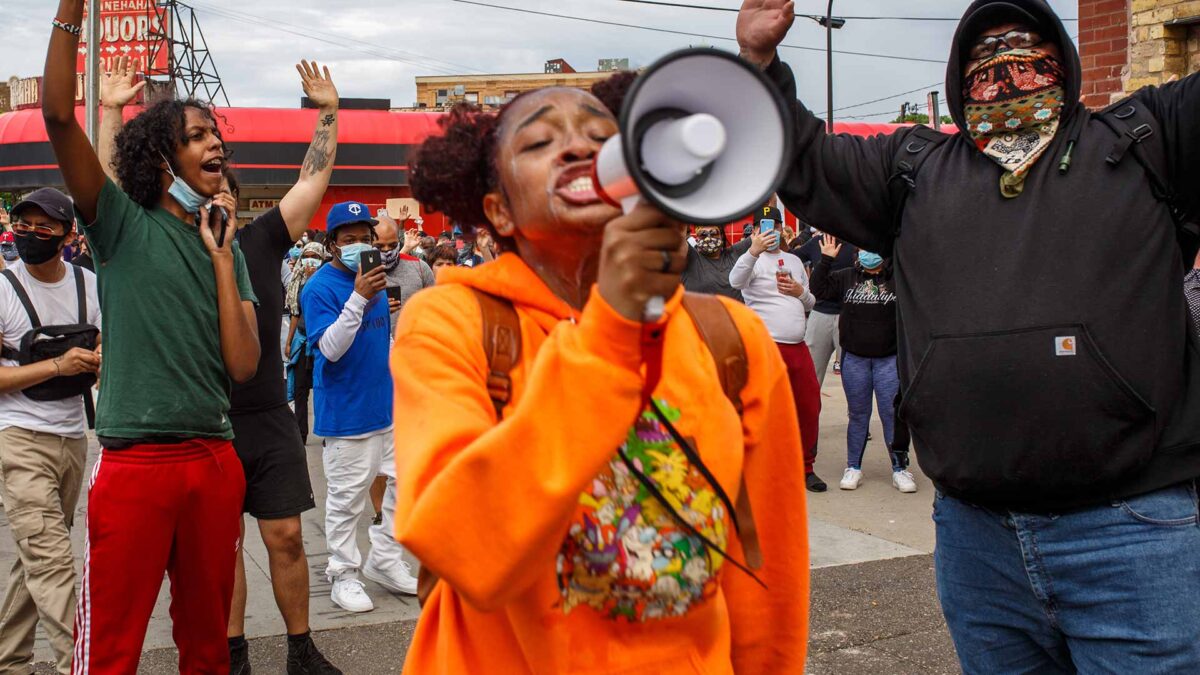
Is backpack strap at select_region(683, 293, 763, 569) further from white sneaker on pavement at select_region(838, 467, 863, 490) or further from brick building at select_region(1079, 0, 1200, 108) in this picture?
white sneaker on pavement at select_region(838, 467, 863, 490)

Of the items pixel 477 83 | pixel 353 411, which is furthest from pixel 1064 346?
pixel 477 83

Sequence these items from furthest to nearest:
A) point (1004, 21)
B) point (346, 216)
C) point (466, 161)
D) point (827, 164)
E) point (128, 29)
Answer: point (128, 29)
point (346, 216)
point (827, 164)
point (1004, 21)
point (466, 161)

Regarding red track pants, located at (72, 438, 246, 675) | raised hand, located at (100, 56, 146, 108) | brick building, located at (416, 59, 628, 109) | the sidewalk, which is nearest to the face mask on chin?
raised hand, located at (100, 56, 146, 108)

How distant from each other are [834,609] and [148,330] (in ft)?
11.8

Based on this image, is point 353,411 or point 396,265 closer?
point 353,411

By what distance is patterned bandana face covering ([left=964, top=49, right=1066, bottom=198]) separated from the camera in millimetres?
2656

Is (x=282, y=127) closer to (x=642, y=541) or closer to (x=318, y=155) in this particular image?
(x=318, y=155)

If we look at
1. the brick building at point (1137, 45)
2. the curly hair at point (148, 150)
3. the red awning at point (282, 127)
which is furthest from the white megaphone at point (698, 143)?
the red awning at point (282, 127)

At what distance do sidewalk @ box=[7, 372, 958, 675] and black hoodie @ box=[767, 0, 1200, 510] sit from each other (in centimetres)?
258

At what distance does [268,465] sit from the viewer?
478cm

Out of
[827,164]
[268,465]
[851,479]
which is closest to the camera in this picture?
[827,164]

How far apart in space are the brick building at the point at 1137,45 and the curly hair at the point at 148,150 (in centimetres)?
520

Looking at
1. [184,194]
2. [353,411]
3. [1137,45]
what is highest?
[1137,45]

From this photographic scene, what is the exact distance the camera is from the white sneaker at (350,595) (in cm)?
575
